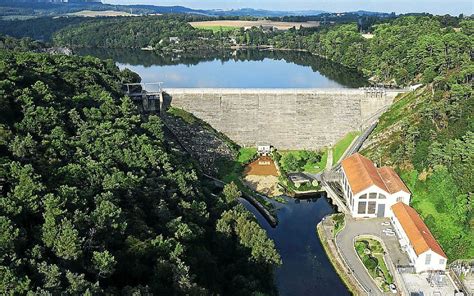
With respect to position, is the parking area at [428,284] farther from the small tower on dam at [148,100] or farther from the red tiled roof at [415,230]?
the small tower on dam at [148,100]

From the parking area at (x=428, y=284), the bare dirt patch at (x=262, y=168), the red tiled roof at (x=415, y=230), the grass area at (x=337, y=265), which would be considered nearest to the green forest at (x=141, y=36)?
the bare dirt patch at (x=262, y=168)

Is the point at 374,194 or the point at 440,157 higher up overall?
the point at 440,157

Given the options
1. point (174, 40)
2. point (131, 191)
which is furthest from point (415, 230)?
point (174, 40)

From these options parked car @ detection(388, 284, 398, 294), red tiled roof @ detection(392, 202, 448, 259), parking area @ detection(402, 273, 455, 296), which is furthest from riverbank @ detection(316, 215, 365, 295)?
red tiled roof @ detection(392, 202, 448, 259)

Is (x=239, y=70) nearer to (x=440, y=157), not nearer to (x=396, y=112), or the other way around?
(x=396, y=112)

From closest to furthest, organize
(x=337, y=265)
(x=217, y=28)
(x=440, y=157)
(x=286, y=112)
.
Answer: (x=337, y=265) < (x=440, y=157) < (x=286, y=112) < (x=217, y=28)

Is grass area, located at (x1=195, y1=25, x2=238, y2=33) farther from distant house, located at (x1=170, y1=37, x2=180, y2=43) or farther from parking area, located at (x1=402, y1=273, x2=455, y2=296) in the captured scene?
parking area, located at (x1=402, y1=273, x2=455, y2=296)

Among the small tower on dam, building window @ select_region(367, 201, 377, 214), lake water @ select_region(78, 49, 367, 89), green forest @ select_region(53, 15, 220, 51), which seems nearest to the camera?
building window @ select_region(367, 201, 377, 214)
